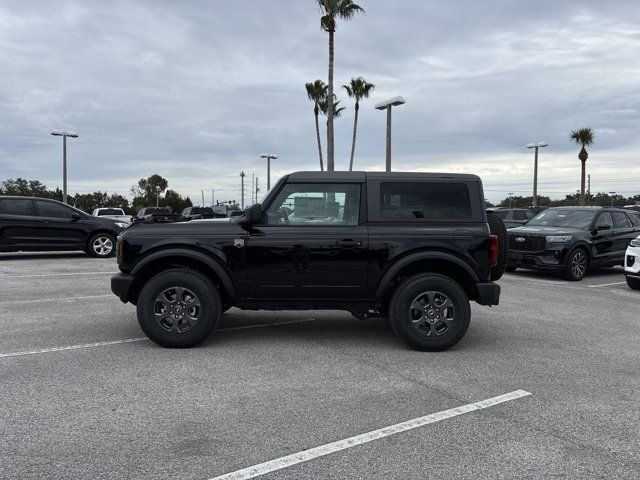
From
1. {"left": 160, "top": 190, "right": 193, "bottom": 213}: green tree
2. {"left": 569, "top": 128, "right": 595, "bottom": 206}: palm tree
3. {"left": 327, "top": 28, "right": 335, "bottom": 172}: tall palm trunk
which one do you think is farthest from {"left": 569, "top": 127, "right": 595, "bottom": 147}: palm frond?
{"left": 160, "top": 190, "right": 193, "bottom": 213}: green tree

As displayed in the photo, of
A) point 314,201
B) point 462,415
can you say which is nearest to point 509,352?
point 462,415

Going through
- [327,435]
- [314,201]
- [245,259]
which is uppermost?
[314,201]

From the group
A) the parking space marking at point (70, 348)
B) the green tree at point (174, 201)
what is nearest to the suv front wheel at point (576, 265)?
the parking space marking at point (70, 348)

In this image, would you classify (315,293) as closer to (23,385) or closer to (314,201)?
(314,201)

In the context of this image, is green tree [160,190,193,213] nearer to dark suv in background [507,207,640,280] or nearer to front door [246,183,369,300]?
dark suv in background [507,207,640,280]

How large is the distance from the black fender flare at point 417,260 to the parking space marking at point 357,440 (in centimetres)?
154

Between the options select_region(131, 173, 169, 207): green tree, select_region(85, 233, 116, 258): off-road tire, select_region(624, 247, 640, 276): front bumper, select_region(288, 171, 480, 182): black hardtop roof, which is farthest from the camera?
select_region(131, 173, 169, 207): green tree

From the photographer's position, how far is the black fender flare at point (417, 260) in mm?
5527

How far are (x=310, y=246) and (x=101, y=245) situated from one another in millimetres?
11205

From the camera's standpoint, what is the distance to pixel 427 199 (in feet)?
18.8

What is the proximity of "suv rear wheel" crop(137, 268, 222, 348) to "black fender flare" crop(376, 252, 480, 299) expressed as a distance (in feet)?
5.65

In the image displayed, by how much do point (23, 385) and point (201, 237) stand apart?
2079 millimetres

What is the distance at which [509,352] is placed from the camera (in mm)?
5602

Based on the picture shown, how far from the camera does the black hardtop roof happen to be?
5727mm
